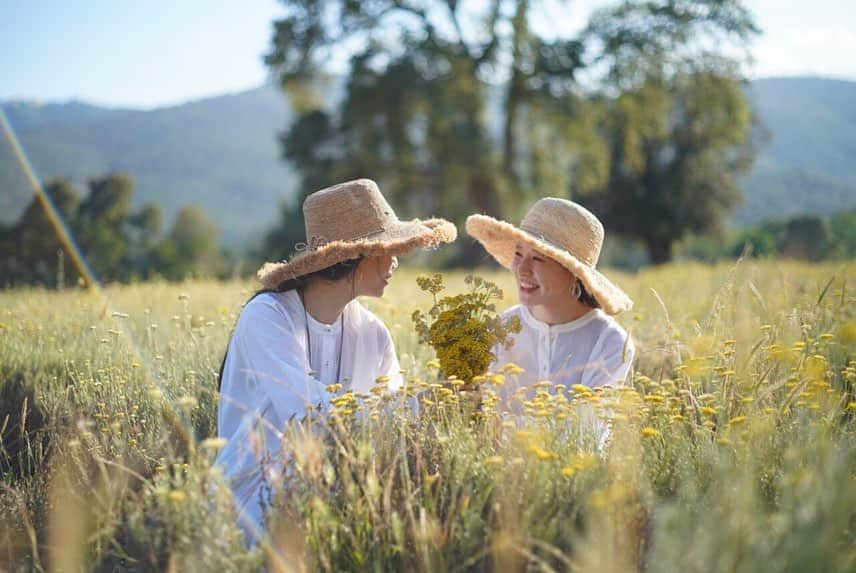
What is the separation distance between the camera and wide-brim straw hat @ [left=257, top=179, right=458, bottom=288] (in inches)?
123

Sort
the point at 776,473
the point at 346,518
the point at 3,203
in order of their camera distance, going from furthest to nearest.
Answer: the point at 3,203, the point at 776,473, the point at 346,518

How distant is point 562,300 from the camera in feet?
12.1

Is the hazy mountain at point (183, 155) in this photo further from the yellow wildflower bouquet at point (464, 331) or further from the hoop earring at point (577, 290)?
the yellow wildflower bouquet at point (464, 331)

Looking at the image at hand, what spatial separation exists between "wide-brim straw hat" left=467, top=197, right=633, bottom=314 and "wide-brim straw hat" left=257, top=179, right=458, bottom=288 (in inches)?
19.2

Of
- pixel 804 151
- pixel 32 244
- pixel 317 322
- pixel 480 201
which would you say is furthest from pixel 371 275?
pixel 804 151

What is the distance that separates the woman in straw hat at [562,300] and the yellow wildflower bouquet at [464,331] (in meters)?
0.55

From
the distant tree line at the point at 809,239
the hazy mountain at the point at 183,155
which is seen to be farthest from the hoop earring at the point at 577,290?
the hazy mountain at the point at 183,155

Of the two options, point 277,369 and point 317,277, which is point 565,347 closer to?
point 317,277

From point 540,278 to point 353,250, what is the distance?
107cm

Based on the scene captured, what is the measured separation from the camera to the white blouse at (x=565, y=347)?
352 centimetres

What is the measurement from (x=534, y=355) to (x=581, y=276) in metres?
0.59

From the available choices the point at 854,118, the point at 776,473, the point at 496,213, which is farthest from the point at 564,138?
the point at 854,118

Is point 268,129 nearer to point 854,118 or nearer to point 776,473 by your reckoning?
point 854,118

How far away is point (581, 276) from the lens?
11.1ft
